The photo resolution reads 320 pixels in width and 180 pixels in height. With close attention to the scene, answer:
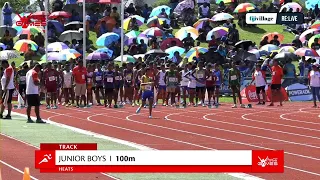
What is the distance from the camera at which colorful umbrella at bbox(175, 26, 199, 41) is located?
4334 centimetres

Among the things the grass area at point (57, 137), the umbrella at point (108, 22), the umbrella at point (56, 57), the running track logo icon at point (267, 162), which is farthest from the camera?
the umbrella at point (108, 22)

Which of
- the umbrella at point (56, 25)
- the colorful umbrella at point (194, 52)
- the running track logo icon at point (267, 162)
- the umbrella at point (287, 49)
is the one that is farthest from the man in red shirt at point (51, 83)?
the running track logo icon at point (267, 162)

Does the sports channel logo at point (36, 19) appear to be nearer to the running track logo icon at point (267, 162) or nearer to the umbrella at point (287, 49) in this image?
the umbrella at point (287, 49)

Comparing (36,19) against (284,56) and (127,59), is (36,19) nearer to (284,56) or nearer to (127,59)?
(127,59)

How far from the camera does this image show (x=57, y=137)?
2023cm

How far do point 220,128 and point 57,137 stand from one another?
4.85m

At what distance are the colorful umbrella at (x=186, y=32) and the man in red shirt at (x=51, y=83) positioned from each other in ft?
42.7

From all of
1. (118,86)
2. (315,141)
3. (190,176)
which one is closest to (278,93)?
(118,86)

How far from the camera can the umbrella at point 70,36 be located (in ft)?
138

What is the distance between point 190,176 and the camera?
556 inches

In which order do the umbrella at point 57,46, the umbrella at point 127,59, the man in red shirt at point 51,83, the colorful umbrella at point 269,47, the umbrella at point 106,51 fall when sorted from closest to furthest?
the man in red shirt at point 51,83
the umbrella at point 127,59
the umbrella at point 57,46
the umbrella at point 106,51
the colorful umbrella at point 269,47

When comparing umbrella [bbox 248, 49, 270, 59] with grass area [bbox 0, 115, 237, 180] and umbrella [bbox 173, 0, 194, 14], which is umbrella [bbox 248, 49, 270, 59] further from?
grass area [bbox 0, 115, 237, 180]

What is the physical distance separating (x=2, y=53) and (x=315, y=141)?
70.9 feet

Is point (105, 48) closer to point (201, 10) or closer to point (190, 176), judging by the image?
point (201, 10)
